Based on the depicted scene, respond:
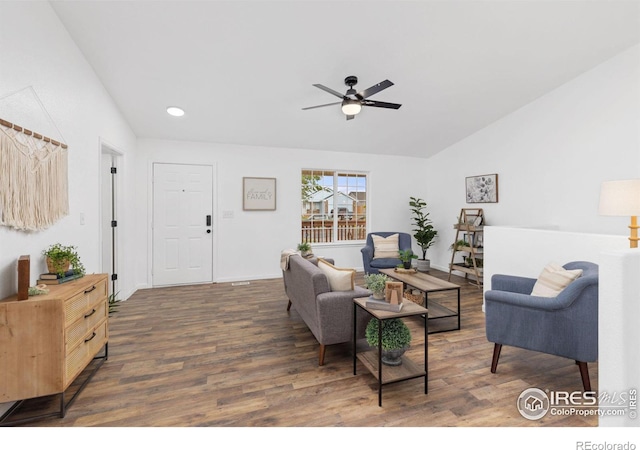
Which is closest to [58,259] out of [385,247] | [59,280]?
[59,280]

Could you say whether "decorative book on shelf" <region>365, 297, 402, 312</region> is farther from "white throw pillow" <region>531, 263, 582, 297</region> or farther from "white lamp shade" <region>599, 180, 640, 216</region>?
"white lamp shade" <region>599, 180, 640, 216</region>

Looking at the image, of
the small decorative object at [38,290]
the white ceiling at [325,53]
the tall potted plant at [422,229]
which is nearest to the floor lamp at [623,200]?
the white ceiling at [325,53]

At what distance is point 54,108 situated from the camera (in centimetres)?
238

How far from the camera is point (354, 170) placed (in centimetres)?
585

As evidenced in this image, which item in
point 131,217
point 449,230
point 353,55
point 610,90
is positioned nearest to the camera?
point 353,55

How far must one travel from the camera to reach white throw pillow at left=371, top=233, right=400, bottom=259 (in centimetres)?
497

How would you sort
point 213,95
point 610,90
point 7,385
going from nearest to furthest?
point 7,385, point 610,90, point 213,95

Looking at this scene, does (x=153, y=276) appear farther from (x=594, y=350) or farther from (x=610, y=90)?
(x=610, y=90)

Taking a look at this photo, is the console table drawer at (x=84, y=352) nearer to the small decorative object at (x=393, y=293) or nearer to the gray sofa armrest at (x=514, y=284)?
the small decorative object at (x=393, y=293)

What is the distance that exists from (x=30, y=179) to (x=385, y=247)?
14.3 ft

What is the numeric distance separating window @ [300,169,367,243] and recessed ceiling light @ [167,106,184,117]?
7.65 ft

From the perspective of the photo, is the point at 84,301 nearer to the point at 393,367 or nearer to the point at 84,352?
the point at 84,352
